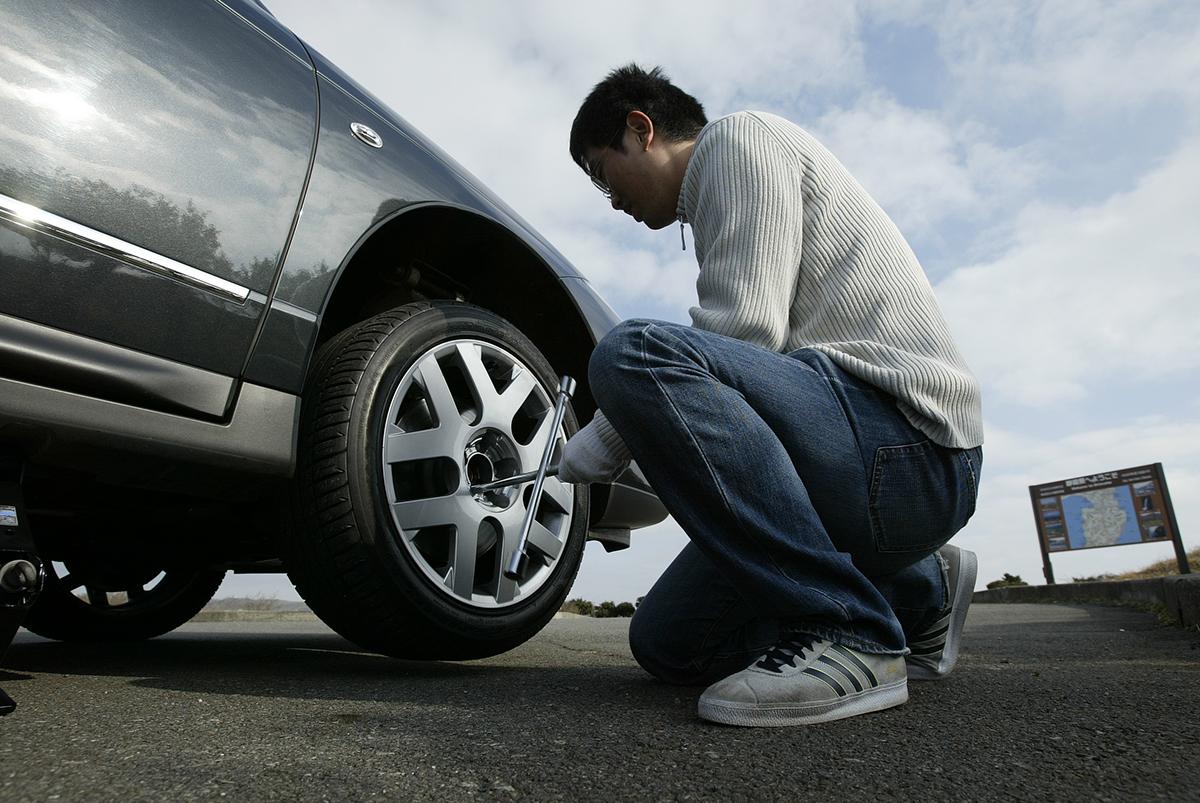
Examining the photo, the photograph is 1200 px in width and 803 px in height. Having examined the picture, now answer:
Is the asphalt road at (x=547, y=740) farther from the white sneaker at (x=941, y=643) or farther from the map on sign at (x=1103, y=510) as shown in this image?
the map on sign at (x=1103, y=510)

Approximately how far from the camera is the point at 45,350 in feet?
3.77

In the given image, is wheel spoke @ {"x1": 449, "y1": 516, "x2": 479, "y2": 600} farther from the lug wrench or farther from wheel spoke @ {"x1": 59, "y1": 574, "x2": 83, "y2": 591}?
wheel spoke @ {"x1": 59, "y1": 574, "x2": 83, "y2": 591}

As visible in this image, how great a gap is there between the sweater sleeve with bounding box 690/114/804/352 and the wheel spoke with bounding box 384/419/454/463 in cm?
58

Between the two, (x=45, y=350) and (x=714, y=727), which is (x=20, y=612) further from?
(x=714, y=727)

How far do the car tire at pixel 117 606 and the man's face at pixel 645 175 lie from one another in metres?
1.70

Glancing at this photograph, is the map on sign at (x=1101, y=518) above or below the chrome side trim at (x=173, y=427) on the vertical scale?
above

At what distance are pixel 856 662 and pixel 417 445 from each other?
897mm

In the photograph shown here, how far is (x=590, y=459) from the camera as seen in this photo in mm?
1442

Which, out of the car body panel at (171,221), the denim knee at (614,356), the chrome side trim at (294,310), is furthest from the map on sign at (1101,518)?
the chrome side trim at (294,310)

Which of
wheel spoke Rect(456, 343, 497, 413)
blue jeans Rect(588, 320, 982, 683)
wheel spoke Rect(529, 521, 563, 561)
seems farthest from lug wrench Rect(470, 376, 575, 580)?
blue jeans Rect(588, 320, 982, 683)

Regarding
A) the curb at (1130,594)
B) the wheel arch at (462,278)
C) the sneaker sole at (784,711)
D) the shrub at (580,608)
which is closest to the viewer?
the sneaker sole at (784,711)

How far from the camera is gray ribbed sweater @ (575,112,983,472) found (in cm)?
134

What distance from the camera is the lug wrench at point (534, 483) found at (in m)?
1.62

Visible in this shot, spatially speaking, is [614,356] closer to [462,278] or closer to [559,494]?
[559,494]
